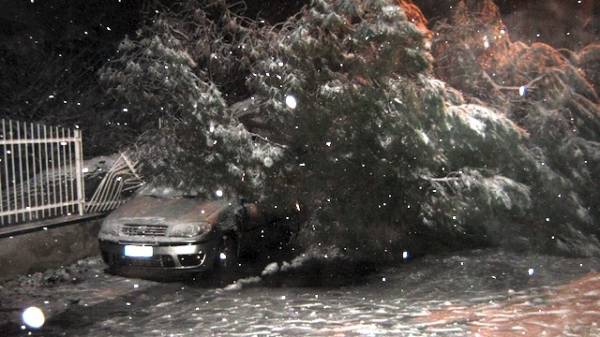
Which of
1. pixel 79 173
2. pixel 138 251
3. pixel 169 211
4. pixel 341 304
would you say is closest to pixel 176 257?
pixel 138 251

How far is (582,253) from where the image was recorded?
1071 cm

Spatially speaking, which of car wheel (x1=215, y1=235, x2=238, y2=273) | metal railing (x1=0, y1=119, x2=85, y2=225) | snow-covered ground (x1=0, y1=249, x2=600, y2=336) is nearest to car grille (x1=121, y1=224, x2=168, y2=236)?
snow-covered ground (x1=0, y1=249, x2=600, y2=336)

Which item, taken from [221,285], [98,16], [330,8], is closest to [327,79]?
[330,8]

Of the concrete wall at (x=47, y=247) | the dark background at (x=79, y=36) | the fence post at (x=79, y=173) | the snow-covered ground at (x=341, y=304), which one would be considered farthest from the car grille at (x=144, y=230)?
the dark background at (x=79, y=36)

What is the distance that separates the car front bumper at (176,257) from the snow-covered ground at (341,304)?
24 cm

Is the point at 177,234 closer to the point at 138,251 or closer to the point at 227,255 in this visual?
the point at 138,251

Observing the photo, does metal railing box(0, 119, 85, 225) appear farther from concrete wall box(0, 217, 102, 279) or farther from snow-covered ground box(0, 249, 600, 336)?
snow-covered ground box(0, 249, 600, 336)

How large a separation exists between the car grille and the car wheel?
80cm

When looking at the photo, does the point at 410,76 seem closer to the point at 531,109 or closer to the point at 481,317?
the point at 531,109

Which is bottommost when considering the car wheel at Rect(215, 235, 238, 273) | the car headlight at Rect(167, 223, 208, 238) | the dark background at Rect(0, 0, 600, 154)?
the car wheel at Rect(215, 235, 238, 273)

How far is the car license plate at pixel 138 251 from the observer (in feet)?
27.2

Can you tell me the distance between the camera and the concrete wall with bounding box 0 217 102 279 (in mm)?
8586

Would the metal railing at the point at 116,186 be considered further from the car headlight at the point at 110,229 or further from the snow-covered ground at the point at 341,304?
the car headlight at the point at 110,229

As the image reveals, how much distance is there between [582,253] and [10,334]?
8.88 m
